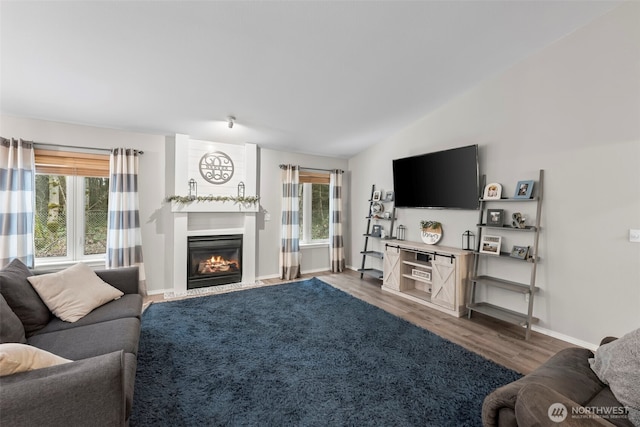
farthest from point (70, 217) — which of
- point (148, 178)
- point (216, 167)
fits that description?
point (216, 167)

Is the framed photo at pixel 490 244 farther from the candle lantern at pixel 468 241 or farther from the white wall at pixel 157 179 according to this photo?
the white wall at pixel 157 179

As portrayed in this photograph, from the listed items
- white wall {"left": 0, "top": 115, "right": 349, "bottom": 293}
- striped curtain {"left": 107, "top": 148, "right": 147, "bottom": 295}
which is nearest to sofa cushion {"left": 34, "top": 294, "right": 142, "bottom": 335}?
striped curtain {"left": 107, "top": 148, "right": 147, "bottom": 295}

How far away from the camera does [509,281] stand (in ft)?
10.6

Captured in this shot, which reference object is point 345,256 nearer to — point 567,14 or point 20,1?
point 567,14

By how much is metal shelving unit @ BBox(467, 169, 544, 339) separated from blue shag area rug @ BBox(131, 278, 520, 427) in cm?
87

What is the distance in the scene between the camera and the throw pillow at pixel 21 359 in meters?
1.01

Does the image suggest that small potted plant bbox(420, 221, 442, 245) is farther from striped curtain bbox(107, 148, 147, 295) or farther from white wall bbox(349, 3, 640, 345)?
striped curtain bbox(107, 148, 147, 295)

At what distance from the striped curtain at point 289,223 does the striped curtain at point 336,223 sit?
873 mm

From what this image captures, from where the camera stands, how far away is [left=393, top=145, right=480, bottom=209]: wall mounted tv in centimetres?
354

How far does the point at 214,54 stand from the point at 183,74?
18.4 inches

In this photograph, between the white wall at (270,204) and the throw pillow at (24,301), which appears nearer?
the throw pillow at (24,301)

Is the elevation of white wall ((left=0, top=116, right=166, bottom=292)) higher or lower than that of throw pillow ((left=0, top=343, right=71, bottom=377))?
higher

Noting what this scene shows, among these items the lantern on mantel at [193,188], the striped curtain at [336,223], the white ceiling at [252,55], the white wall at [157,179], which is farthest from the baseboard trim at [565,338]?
the lantern on mantel at [193,188]

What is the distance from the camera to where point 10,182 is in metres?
3.21
